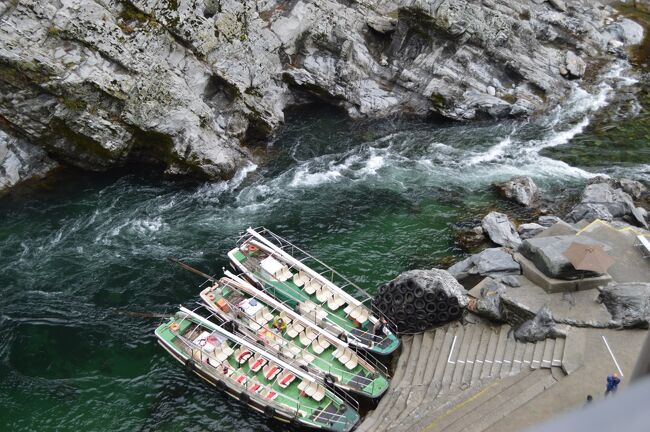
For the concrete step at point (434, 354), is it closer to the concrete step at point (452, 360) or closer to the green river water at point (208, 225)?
the concrete step at point (452, 360)

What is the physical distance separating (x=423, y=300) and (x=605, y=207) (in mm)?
16841

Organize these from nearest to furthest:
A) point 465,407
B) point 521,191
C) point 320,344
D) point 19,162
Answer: point 465,407, point 320,344, point 521,191, point 19,162

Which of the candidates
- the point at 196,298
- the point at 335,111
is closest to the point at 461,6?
the point at 335,111

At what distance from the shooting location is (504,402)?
24172 millimetres

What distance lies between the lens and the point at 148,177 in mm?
44156

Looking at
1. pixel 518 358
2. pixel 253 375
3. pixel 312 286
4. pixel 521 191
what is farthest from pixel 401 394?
pixel 521 191

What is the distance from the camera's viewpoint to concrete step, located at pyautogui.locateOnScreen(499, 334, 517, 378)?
26.2m

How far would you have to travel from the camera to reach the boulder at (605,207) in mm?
36938

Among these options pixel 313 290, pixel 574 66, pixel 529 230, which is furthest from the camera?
pixel 574 66

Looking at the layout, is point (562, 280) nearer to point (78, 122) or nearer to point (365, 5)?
point (78, 122)

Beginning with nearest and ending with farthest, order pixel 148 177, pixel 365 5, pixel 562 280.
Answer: pixel 562 280, pixel 148 177, pixel 365 5

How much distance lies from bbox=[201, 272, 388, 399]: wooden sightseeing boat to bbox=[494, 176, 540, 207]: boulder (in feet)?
60.3

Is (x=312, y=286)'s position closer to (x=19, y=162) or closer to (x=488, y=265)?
(x=488, y=265)

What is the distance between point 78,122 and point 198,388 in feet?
76.9
